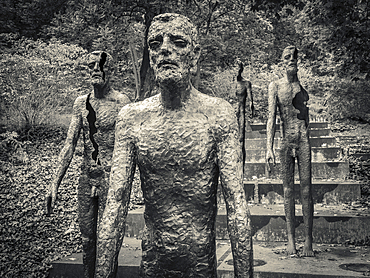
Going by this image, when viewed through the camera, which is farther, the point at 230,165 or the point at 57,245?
the point at 57,245

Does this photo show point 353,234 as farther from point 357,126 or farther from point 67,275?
point 357,126

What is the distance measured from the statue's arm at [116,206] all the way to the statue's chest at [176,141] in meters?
0.07

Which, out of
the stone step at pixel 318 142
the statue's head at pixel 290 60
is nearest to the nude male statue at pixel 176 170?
the statue's head at pixel 290 60

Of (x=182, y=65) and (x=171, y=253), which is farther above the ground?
(x=182, y=65)

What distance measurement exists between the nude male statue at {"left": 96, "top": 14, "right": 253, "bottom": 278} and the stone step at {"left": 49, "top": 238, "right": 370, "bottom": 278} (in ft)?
10.9

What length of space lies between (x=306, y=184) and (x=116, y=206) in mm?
4443

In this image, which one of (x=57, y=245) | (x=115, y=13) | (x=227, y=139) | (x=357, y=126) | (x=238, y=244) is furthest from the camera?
(x=357, y=126)

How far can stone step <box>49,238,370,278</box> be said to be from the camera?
17.9 feet

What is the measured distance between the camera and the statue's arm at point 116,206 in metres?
2.28

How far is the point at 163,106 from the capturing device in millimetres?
2523

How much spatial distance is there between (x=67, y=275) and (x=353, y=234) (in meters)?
4.47

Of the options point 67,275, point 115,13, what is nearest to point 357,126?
point 115,13

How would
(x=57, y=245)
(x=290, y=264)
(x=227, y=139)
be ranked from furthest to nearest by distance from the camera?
(x=57, y=245) → (x=290, y=264) → (x=227, y=139)

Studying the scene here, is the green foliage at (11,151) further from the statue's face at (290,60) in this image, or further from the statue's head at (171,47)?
the statue's head at (171,47)
